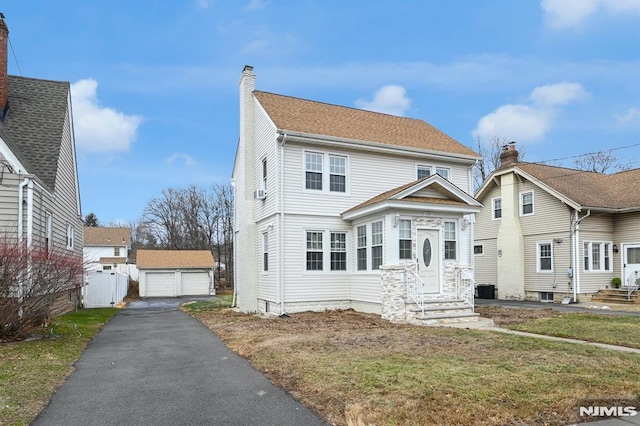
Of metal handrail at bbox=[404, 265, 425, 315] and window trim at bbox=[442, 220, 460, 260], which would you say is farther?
window trim at bbox=[442, 220, 460, 260]

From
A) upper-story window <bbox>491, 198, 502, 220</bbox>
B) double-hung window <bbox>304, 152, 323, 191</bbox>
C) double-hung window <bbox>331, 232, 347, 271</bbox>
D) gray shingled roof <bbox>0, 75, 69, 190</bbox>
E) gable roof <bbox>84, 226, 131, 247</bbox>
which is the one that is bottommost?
double-hung window <bbox>331, 232, 347, 271</bbox>

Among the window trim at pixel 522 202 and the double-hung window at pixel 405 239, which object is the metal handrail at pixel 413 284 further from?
the window trim at pixel 522 202

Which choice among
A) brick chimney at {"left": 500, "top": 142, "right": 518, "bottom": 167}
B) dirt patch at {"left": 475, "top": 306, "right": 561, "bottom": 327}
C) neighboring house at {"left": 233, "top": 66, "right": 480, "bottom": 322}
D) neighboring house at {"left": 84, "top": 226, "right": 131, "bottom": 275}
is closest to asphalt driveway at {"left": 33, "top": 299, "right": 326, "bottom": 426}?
neighboring house at {"left": 233, "top": 66, "right": 480, "bottom": 322}

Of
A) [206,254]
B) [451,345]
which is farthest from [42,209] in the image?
[206,254]

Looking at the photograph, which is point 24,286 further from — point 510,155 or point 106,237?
point 106,237

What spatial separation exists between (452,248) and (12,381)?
38.8 ft

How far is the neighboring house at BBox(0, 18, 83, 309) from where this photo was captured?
12133 mm

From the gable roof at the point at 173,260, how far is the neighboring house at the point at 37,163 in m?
16.3

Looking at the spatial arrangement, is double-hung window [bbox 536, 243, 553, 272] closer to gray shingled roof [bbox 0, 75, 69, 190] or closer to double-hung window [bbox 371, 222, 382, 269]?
double-hung window [bbox 371, 222, 382, 269]

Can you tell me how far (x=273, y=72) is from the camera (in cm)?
1942

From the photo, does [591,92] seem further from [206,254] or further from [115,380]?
[206,254]

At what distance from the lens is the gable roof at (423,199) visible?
43.5ft

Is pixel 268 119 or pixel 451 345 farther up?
pixel 268 119

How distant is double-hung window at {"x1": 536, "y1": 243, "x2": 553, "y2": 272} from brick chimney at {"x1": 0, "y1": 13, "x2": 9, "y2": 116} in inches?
902
